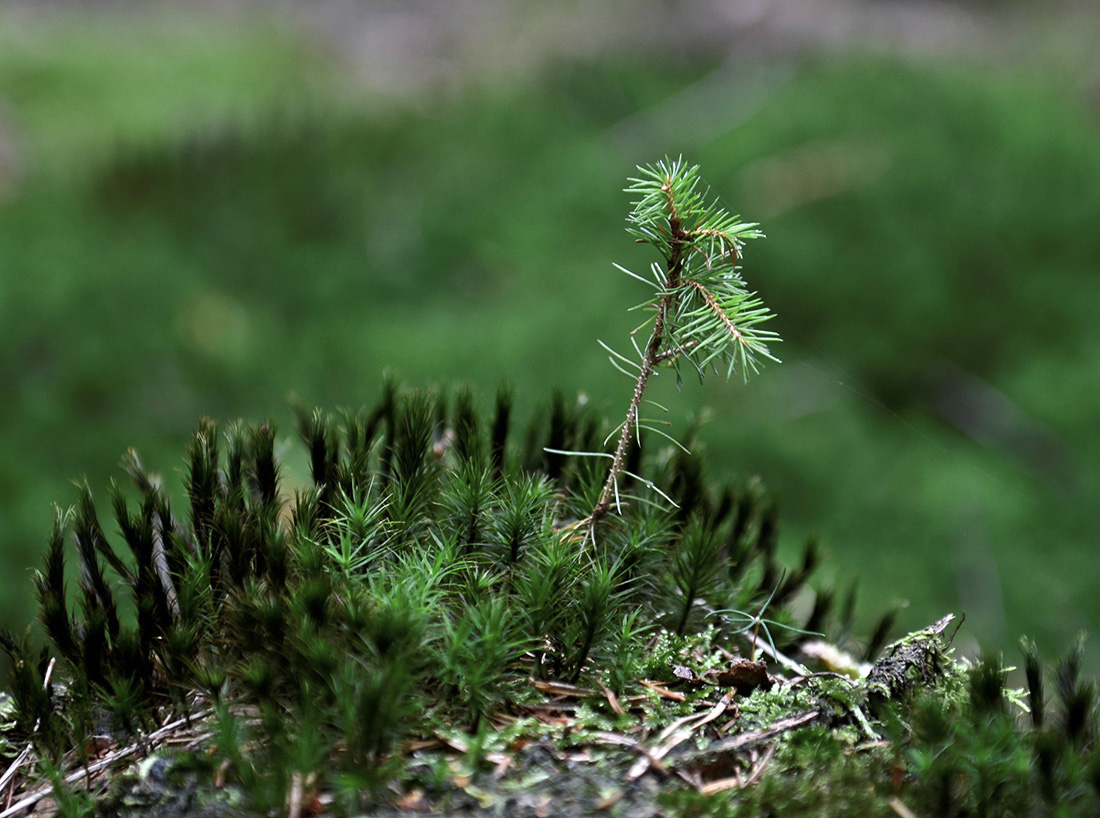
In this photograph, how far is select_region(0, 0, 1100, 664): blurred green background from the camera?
5.08m

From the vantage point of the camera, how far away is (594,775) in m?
1.35

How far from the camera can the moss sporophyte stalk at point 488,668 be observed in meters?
1.26

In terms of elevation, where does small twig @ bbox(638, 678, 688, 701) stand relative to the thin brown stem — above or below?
below

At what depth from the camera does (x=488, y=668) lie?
1.38m

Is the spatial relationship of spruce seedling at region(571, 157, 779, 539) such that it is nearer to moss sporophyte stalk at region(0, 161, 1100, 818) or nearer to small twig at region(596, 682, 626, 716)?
moss sporophyte stalk at region(0, 161, 1100, 818)

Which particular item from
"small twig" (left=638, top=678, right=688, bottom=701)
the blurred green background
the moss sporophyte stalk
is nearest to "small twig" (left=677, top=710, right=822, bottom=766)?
the moss sporophyte stalk

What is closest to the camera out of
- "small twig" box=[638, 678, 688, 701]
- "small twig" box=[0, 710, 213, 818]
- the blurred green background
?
"small twig" box=[0, 710, 213, 818]

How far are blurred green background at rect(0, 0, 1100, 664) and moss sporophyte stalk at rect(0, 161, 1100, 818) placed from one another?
2.94 meters

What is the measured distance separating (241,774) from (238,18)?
10647mm

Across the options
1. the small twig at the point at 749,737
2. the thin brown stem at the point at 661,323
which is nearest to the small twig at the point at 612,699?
the small twig at the point at 749,737

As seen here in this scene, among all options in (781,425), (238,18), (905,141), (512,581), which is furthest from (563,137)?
(512,581)

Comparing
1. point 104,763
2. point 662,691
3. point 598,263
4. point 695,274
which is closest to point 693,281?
point 695,274

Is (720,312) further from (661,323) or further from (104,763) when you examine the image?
(104,763)

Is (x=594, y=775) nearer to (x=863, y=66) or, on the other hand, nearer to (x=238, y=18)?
(x=863, y=66)
